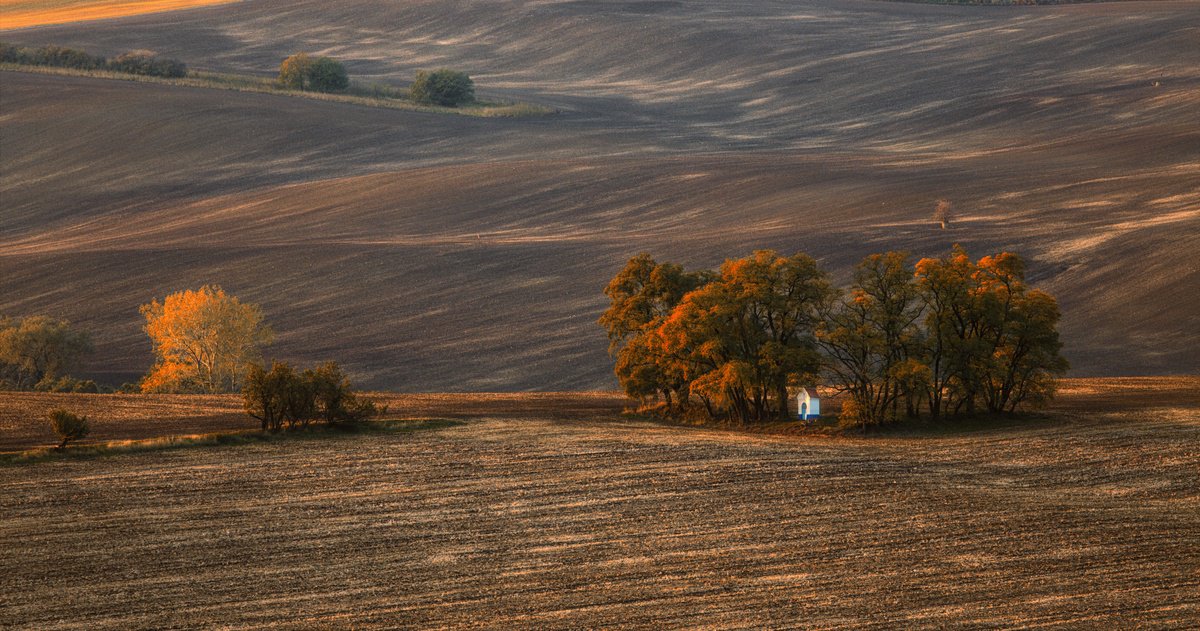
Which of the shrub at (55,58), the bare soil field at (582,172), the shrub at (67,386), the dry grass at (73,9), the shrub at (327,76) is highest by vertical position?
the dry grass at (73,9)

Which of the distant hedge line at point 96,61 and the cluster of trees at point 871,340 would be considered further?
the distant hedge line at point 96,61

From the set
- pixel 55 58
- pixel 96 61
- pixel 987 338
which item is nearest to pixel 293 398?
pixel 987 338

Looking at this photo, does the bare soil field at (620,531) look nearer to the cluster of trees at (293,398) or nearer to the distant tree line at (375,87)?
the cluster of trees at (293,398)

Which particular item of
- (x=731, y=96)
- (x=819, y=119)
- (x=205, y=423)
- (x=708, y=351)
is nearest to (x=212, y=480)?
(x=205, y=423)

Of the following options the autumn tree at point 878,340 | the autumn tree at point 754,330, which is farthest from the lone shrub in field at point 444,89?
the autumn tree at point 878,340

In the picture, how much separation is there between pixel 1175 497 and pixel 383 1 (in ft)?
533

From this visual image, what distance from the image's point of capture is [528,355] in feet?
224

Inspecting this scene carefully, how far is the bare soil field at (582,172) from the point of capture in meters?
73.8

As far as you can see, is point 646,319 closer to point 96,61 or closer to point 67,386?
point 67,386

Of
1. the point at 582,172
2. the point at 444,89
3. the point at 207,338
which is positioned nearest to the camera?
the point at 207,338

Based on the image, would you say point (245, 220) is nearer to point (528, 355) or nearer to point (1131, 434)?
point (528, 355)

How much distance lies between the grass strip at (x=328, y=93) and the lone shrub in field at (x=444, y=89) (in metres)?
1.22

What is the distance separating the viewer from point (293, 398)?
44.4 metres

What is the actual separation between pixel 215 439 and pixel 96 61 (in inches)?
4543
